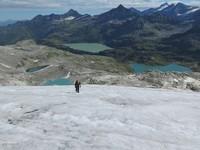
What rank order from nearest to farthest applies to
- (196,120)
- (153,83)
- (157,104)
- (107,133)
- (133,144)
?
(133,144) → (107,133) → (196,120) → (157,104) → (153,83)

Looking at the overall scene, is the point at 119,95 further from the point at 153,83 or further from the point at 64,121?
the point at 153,83

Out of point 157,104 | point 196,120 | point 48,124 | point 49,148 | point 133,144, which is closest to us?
point 49,148

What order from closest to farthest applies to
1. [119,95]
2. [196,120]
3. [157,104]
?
[196,120] < [157,104] < [119,95]

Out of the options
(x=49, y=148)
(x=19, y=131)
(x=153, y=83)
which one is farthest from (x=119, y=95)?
(x=153, y=83)

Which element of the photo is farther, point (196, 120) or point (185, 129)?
point (196, 120)

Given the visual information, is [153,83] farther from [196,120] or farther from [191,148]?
[191,148]

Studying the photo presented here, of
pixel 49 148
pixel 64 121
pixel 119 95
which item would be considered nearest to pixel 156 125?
pixel 64 121
